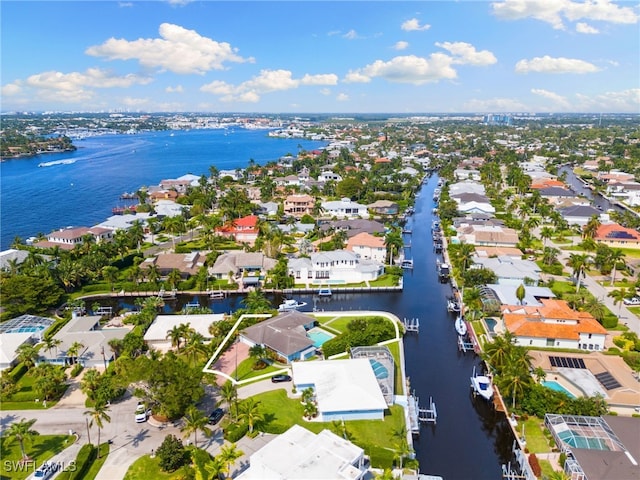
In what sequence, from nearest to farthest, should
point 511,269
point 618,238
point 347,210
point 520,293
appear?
1. point 520,293
2. point 511,269
3. point 618,238
4. point 347,210

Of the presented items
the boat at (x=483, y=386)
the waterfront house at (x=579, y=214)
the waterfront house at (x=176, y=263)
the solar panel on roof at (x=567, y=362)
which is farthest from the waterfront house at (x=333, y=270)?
the waterfront house at (x=579, y=214)

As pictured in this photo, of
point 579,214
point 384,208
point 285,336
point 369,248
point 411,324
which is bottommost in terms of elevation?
point 411,324

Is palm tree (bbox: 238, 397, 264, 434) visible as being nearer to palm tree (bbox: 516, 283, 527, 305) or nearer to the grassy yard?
the grassy yard

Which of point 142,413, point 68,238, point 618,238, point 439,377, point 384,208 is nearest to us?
point 142,413

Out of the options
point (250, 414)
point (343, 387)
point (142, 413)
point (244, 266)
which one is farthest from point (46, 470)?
point (244, 266)

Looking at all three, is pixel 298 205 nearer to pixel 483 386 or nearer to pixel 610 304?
pixel 610 304

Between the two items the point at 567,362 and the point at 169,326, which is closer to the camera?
the point at 567,362
